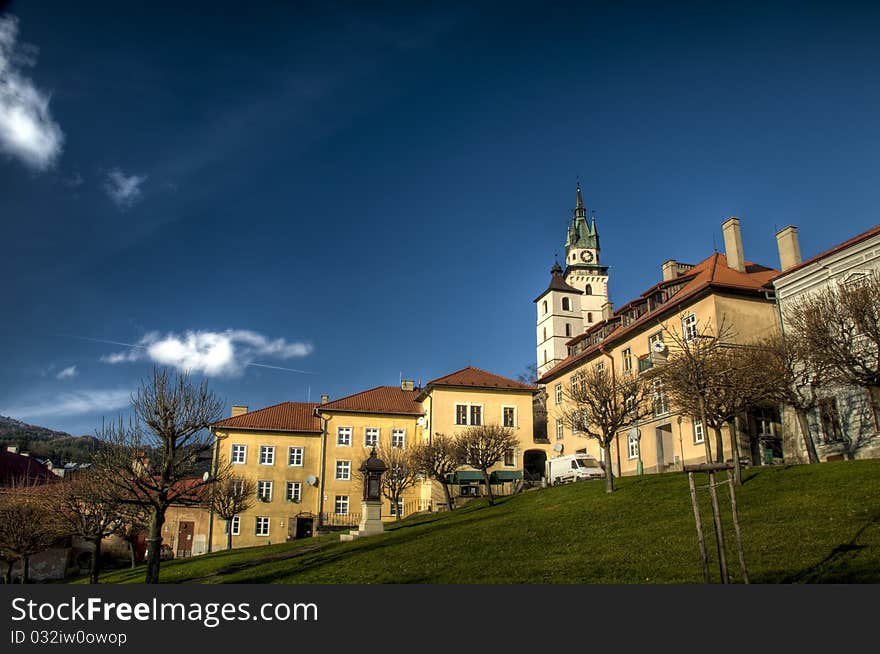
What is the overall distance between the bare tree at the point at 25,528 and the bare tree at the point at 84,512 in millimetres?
538

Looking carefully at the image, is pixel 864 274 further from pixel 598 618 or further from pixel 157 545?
pixel 157 545

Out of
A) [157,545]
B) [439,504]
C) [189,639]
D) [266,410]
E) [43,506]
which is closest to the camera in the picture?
[189,639]

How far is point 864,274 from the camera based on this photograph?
28.4 m

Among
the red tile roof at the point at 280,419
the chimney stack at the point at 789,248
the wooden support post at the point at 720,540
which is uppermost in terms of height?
the chimney stack at the point at 789,248

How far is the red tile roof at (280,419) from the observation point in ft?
162

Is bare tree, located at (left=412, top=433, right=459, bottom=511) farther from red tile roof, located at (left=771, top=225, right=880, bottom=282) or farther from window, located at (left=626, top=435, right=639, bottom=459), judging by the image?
red tile roof, located at (left=771, top=225, right=880, bottom=282)

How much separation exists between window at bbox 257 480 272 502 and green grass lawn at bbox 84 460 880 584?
17.6 m

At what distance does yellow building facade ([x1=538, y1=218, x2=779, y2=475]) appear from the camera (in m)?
33.3

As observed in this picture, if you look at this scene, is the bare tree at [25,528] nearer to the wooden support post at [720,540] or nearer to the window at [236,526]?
the window at [236,526]

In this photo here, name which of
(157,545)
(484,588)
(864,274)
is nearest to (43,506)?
(157,545)

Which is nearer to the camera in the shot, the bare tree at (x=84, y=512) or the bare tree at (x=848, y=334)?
A: the bare tree at (x=848, y=334)

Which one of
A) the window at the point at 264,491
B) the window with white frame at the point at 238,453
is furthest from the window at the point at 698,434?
the window with white frame at the point at 238,453

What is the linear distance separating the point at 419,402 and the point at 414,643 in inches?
1734

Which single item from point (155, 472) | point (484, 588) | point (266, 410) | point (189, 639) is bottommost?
point (189, 639)
